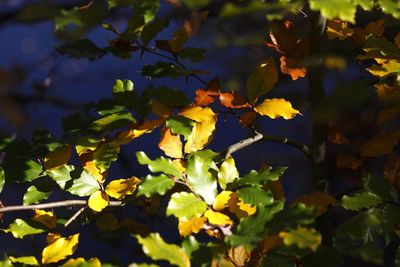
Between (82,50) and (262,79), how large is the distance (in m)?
0.32

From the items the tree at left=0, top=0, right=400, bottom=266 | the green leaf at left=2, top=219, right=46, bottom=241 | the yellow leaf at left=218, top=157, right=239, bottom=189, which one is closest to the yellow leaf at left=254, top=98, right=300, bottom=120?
the tree at left=0, top=0, right=400, bottom=266

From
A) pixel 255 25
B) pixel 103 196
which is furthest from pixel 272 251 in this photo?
pixel 255 25

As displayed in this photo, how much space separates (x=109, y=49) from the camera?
87 cm

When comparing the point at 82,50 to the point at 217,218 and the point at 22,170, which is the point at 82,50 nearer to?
the point at 22,170

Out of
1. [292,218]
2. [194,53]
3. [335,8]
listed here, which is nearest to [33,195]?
[194,53]

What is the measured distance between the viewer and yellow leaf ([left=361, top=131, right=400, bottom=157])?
3.02ft

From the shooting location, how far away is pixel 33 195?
905mm

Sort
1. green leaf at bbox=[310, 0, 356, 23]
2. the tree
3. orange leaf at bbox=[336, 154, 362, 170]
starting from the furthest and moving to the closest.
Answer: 1. orange leaf at bbox=[336, 154, 362, 170]
2. the tree
3. green leaf at bbox=[310, 0, 356, 23]

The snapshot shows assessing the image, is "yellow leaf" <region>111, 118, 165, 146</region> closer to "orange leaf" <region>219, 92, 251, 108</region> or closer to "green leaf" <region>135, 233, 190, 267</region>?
"orange leaf" <region>219, 92, 251, 108</region>

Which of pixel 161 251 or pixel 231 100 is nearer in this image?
pixel 161 251

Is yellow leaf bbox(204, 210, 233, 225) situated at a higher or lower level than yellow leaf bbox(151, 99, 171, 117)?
lower

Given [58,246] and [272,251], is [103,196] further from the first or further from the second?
[272,251]

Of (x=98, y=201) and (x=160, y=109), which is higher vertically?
(x=160, y=109)

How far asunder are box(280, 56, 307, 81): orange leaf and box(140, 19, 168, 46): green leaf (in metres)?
0.21
